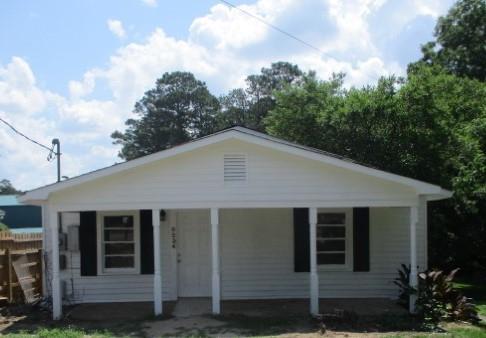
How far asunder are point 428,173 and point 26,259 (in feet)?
37.1

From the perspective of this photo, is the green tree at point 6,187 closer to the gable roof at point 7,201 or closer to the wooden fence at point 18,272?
the gable roof at point 7,201

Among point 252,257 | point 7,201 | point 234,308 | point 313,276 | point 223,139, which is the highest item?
point 223,139

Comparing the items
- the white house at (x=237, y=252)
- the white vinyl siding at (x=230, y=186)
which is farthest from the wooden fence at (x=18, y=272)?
the white vinyl siding at (x=230, y=186)

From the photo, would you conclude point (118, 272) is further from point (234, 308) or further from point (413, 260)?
point (413, 260)

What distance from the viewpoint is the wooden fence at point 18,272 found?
11.7 m

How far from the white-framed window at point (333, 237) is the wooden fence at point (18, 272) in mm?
6551

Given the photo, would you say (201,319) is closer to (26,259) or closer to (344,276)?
(344,276)

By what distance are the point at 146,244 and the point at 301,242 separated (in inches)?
134

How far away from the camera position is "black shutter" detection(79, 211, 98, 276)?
11.7m

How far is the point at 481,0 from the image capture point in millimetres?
27375

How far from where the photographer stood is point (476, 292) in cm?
1418

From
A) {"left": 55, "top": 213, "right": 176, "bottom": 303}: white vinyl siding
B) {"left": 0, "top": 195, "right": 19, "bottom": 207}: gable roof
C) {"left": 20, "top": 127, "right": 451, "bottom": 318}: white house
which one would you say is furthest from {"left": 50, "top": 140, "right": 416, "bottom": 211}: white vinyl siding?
{"left": 0, "top": 195, "right": 19, "bottom": 207}: gable roof

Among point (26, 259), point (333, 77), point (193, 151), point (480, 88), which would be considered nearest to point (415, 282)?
point (193, 151)

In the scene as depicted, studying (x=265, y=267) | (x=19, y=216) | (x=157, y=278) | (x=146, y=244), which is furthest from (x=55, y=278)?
(x=19, y=216)
